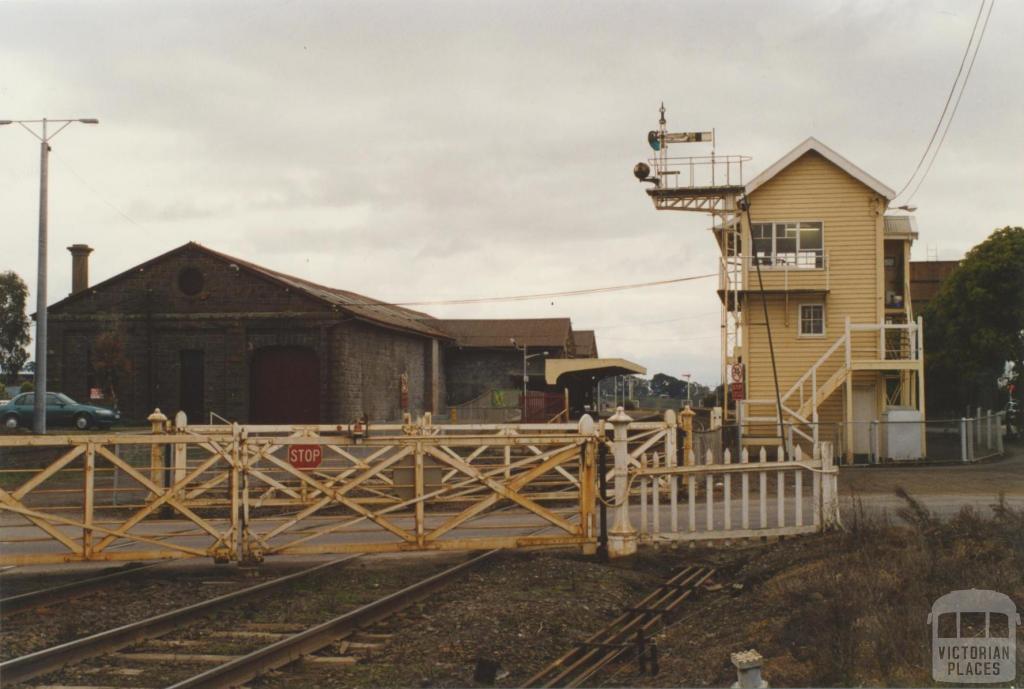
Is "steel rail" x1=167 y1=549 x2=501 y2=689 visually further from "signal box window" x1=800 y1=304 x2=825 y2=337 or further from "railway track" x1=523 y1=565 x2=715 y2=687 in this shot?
"signal box window" x1=800 y1=304 x2=825 y2=337

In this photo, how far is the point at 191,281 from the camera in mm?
36312

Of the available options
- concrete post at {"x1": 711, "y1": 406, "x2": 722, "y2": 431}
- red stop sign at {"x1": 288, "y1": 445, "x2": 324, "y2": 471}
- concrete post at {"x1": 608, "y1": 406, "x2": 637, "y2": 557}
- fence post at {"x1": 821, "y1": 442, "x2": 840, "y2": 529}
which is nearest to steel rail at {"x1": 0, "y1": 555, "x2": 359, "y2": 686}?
red stop sign at {"x1": 288, "y1": 445, "x2": 324, "y2": 471}

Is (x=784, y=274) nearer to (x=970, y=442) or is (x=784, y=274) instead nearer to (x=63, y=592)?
(x=970, y=442)

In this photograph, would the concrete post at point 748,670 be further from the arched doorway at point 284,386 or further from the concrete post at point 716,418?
the arched doorway at point 284,386

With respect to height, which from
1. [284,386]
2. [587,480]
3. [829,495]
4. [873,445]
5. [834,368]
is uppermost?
[834,368]

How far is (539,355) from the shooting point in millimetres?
56406

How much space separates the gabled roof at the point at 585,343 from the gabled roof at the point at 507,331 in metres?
8.41

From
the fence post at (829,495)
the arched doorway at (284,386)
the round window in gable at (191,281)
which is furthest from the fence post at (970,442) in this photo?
the round window in gable at (191,281)

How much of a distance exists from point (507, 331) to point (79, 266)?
2545 cm

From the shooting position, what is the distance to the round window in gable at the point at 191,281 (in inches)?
1426

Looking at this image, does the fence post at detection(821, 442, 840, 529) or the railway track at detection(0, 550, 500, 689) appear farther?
the fence post at detection(821, 442, 840, 529)

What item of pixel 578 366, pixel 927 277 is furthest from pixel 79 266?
pixel 927 277

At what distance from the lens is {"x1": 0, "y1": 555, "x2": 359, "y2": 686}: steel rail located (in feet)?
24.8

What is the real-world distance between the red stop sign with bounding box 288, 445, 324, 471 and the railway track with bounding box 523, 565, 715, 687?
446 centimetres
